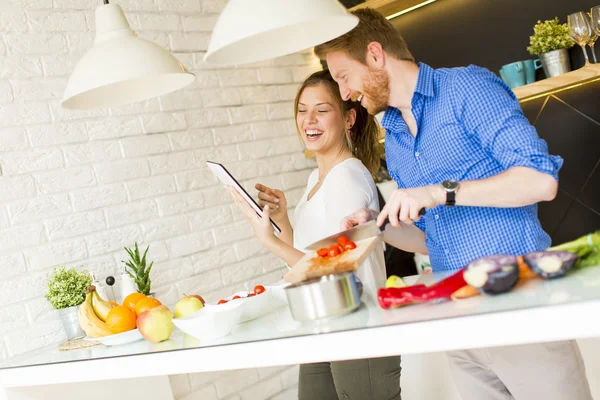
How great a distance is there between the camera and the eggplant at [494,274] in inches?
51.6

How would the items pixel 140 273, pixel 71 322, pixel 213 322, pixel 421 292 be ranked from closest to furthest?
pixel 421 292 < pixel 213 322 < pixel 71 322 < pixel 140 273

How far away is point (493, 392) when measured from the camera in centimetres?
182

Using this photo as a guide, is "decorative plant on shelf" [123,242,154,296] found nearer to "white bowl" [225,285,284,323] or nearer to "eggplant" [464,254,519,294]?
"white bowl" [225,285,284,323]

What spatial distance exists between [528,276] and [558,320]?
25cm

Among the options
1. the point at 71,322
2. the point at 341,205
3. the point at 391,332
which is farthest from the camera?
the point at 71,322

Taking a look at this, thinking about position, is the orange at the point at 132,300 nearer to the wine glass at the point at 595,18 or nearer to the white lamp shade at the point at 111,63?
the white lamp shade at the point at 111,63

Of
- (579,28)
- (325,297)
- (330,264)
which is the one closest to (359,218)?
(330,264)

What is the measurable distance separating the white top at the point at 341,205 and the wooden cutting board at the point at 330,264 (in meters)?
0.59

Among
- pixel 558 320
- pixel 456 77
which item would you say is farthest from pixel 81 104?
pixel 558 320

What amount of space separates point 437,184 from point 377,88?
401 mm

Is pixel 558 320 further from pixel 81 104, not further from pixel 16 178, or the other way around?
pixel 16 178

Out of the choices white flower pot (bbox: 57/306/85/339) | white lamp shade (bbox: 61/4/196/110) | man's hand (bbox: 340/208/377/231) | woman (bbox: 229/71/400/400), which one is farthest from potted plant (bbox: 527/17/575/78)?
white flower pot (bbox: 57/306/85/339)

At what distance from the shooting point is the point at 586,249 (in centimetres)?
136

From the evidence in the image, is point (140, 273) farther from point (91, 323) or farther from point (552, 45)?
point (552, 45)
